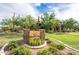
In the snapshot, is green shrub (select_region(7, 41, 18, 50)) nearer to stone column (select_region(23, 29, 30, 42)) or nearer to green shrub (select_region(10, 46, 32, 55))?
green shrub (select_region(10, 46, 32, 55))

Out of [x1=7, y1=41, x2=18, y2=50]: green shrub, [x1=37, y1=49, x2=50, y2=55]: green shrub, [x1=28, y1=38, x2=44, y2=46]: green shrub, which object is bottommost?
[x1=37, y1=49, x2=50, y2=55]: green shrub

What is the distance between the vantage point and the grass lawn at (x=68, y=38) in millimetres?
2691

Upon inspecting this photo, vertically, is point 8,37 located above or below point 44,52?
above

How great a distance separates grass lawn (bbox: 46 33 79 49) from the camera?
2.69 m

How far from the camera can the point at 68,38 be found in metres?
2.73

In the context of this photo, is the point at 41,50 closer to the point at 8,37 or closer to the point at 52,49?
the point at 52,49

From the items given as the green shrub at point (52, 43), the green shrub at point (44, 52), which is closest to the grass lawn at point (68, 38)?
the green shrub at point (52, 43)

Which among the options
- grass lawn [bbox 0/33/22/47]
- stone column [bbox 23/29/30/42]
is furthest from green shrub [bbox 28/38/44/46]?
grass lawn [bbox 0/33/22/47]

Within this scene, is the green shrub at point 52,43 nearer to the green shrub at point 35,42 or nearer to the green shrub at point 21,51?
the green shrub at point 35,42

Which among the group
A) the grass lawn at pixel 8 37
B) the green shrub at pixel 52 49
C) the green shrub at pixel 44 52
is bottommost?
the green shrub at pixel 44 52

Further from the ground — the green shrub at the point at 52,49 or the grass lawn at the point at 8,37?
the grass lawn at the point at 8,37

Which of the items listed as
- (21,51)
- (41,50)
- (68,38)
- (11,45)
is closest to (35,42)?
(41,50)
